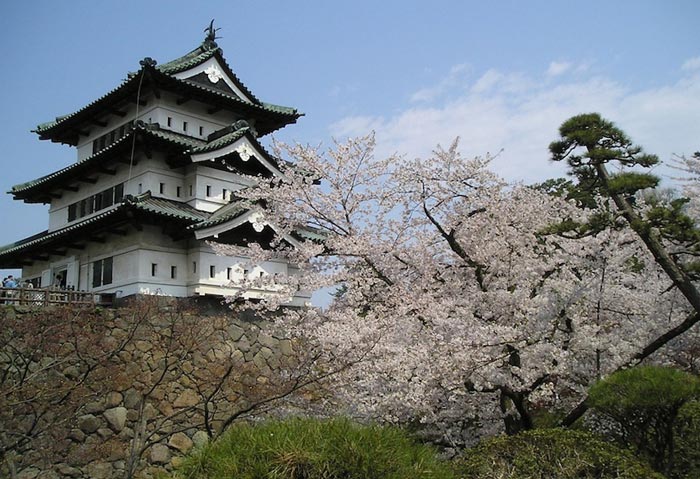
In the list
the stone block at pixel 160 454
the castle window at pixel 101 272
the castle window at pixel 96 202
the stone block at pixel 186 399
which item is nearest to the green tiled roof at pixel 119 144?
the castle window at pixel 96 202

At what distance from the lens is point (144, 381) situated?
1248cm

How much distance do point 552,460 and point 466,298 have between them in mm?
4863

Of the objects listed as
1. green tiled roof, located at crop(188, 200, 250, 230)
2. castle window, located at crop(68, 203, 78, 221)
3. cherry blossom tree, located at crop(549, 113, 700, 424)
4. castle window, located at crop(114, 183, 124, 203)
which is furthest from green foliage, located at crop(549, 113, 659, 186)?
castle window, located at crop(68, 203, 78, 221)

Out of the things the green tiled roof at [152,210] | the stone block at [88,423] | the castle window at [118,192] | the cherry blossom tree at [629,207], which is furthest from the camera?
the castle window at [118,192]

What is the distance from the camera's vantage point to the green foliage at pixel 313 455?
3629 mm

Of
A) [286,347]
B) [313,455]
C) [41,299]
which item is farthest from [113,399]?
[313,455]

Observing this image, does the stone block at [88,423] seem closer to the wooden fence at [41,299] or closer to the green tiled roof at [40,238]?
the wooden fence at [41,299]

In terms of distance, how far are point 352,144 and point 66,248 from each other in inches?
415

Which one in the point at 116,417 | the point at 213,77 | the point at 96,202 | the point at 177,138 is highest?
the point at 213,77

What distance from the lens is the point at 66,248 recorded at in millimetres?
16828

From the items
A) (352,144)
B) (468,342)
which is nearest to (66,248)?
(352,144)

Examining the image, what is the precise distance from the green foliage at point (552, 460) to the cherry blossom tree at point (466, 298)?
10.4ft

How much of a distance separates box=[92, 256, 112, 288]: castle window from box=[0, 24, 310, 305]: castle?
0.04 m

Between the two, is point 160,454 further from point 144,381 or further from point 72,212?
point 72,212
